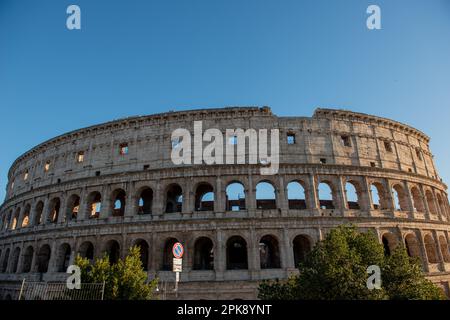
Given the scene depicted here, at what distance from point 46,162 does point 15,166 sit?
9811 millimetres

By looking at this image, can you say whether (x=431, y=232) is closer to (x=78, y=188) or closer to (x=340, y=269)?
(x=340, y=269)

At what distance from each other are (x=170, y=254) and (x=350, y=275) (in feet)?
54.3

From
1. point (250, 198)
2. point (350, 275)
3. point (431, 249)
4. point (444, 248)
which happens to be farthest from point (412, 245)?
point (350, 275)

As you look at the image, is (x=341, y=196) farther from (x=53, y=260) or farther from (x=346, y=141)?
(x=53, y=260)

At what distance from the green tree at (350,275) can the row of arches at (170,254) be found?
799 cm

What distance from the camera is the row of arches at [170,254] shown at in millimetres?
22984

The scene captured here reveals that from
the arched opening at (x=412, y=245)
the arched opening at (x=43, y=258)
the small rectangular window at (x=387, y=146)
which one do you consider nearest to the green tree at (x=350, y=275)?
the arched opening at (x=412, y=245)

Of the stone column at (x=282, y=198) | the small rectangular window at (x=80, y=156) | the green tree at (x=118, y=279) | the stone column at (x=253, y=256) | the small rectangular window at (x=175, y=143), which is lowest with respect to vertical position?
the green tree at (x=118, y=279)

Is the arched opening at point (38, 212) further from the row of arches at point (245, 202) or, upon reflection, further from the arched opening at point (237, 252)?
the arched opening at point (237, 252)

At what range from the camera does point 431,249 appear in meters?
24.2

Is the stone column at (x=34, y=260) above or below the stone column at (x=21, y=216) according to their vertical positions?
below

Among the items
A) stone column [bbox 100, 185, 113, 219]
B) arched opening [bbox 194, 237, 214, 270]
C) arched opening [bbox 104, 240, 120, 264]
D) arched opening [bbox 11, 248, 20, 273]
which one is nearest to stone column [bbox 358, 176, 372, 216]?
arched opening [bbox 194, 237, 214, 270]

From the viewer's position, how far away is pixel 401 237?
22516 mm
